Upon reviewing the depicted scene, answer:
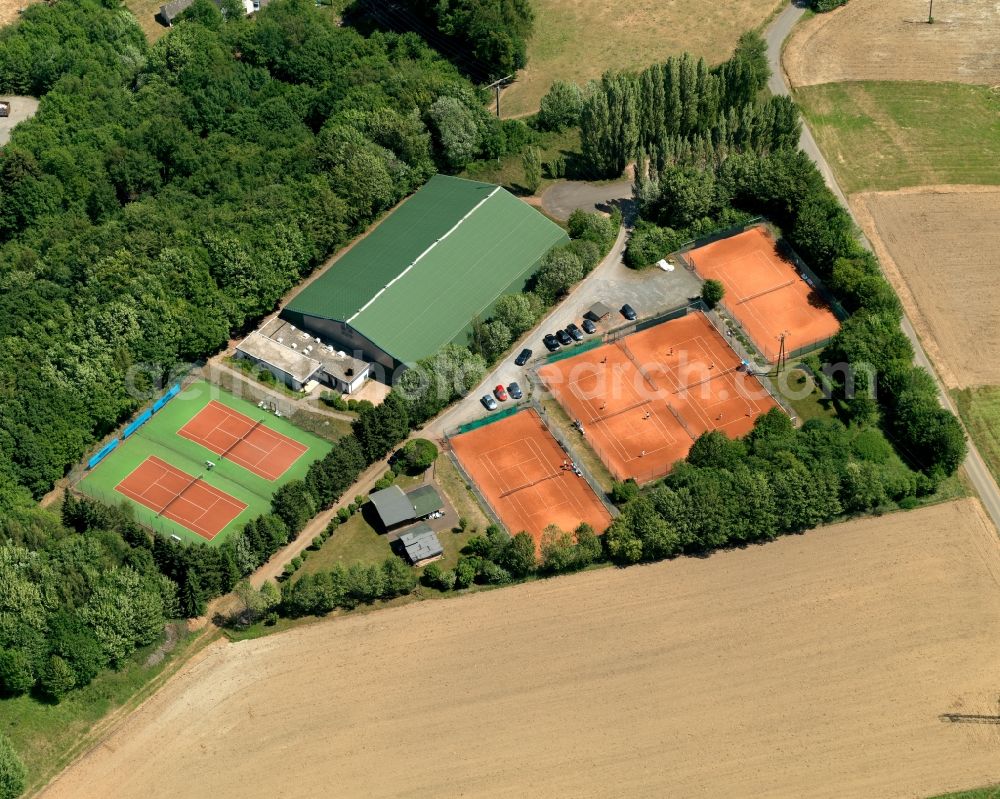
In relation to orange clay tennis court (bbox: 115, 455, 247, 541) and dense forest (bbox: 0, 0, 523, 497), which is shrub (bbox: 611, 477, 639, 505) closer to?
orange clay tennis court (bbox: 115, 455, 247, 541)

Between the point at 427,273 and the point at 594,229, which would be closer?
the point at 427,273

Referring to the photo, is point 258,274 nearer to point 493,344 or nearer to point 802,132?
point 493,344

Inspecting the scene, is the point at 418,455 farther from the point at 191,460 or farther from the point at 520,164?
the point at 520,164

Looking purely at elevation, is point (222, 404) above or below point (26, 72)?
below

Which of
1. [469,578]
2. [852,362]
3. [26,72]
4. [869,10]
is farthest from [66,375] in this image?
[869,10]

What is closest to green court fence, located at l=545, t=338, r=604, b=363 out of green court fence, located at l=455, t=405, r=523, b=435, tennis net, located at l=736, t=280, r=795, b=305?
green court fence, located at l=455, t=405, r=523, b=435

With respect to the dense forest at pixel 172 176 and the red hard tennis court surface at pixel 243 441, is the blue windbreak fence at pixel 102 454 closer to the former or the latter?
the dense forest at pixel 172 176

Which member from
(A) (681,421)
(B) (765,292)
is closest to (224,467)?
(A) (681,421)
